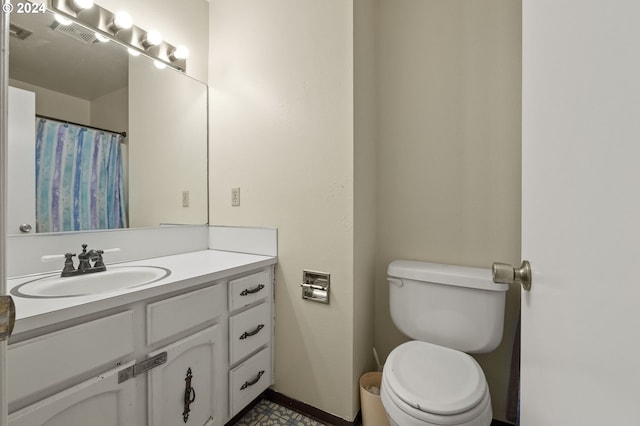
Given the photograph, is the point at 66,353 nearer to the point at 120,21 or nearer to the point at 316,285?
the point at 316,285

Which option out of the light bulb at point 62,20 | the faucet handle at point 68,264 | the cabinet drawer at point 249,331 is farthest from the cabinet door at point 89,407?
the light bulb at point 62,20

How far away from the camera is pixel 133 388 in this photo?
875mm

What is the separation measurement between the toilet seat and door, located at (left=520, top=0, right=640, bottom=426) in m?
0.52

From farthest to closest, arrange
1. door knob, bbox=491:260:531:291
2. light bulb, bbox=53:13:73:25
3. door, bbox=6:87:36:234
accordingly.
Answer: light bulb, bbox=53:13:73:25 → door, bbox=6:87:36:234 → door knob, bbox=491:260:531:291

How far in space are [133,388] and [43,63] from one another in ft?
4.41

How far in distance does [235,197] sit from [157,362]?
923 mm

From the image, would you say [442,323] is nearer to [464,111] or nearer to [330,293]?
[330,293]

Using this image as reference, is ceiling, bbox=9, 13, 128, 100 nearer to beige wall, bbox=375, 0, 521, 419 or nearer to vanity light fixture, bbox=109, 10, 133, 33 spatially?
vanity light fixture, bbox=109, 10, 133, 33

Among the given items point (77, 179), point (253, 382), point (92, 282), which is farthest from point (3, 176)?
point (253, 382)

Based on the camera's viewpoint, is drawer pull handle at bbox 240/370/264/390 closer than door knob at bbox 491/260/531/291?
No

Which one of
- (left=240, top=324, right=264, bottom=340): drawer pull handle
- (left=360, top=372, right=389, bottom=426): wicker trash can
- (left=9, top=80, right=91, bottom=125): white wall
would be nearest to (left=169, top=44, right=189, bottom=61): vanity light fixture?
(left=9, top=80, right=91, bottom=125): white wall

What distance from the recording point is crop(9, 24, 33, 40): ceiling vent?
3.43ft

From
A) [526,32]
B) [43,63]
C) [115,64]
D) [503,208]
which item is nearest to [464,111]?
[503,208]

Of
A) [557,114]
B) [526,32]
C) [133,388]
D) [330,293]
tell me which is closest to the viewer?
[557,114]
